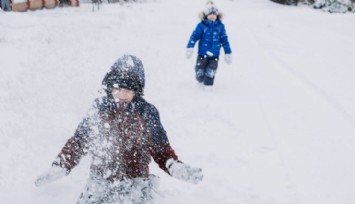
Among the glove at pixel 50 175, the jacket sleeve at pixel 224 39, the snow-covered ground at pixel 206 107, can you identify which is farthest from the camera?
the jacket sleeve at pixel 224 39

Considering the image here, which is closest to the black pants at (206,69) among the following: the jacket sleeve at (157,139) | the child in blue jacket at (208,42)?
the child in blue jacket at (208,42)

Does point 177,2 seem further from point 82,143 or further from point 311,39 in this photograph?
point 82,143

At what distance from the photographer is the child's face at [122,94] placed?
3.32 m

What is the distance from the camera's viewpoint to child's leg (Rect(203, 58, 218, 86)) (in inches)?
320

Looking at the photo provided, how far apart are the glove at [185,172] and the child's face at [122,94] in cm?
60

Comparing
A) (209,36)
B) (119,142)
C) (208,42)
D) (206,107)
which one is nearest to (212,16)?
(209,36)

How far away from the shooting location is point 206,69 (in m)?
8.22

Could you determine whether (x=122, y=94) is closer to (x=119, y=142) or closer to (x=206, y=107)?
(x=119, y=142)

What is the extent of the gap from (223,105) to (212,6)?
1908 millimetres

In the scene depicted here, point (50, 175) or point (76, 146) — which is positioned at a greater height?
point (76, 146)

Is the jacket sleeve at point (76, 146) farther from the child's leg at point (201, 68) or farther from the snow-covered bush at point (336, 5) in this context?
the snow-covered bush at point (336, 5)

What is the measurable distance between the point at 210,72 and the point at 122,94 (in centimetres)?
493

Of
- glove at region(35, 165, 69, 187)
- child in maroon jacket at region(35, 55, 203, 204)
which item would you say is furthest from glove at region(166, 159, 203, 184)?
glove at region(35, 165, 69, 187)

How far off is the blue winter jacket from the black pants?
4.0 inches
